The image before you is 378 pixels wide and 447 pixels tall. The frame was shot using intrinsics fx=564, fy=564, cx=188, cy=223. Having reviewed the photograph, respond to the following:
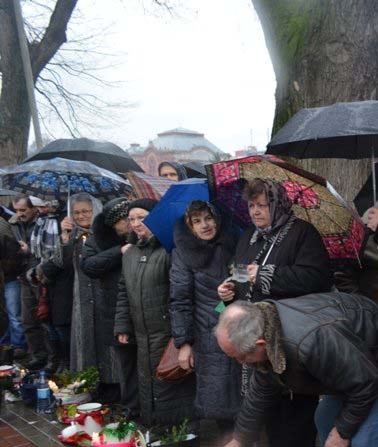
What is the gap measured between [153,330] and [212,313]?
62cm

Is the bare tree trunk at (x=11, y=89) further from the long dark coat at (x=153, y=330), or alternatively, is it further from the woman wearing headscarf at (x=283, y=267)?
the woman wearing headscarf at (x=283, y=267)

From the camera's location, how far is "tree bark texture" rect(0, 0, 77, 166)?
10727 millimetres

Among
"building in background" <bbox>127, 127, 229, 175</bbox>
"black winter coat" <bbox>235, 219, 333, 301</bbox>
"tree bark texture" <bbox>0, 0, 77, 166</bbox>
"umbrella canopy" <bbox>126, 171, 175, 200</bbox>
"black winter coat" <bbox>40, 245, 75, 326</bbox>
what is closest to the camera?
"black winter coat" <bbox>235, 219, 333, 301</bbox>

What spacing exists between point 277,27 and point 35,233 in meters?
3.07

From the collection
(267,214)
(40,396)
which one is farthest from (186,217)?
(40,396)

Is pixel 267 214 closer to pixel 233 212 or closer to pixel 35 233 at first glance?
pixel 233 212

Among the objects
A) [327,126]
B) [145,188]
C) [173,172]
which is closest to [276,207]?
[327,126]

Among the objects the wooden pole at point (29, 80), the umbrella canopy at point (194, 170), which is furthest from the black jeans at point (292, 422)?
the wooden pole at point (29, 80)

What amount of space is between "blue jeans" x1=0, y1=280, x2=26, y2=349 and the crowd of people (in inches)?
9.4

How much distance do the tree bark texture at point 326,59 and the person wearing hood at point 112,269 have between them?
5.68 ft

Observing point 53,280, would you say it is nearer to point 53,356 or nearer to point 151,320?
point 53,356

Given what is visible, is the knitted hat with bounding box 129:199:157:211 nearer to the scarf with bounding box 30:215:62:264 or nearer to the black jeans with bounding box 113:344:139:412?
the black jeans with bounding box 113:344:139:412

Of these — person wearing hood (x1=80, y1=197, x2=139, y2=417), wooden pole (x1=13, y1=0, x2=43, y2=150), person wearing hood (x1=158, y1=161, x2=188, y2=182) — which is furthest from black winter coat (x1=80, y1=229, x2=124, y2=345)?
wooden pole (x1=13, y1=0, x2=43, y2=150)

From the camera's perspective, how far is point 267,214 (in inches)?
119
